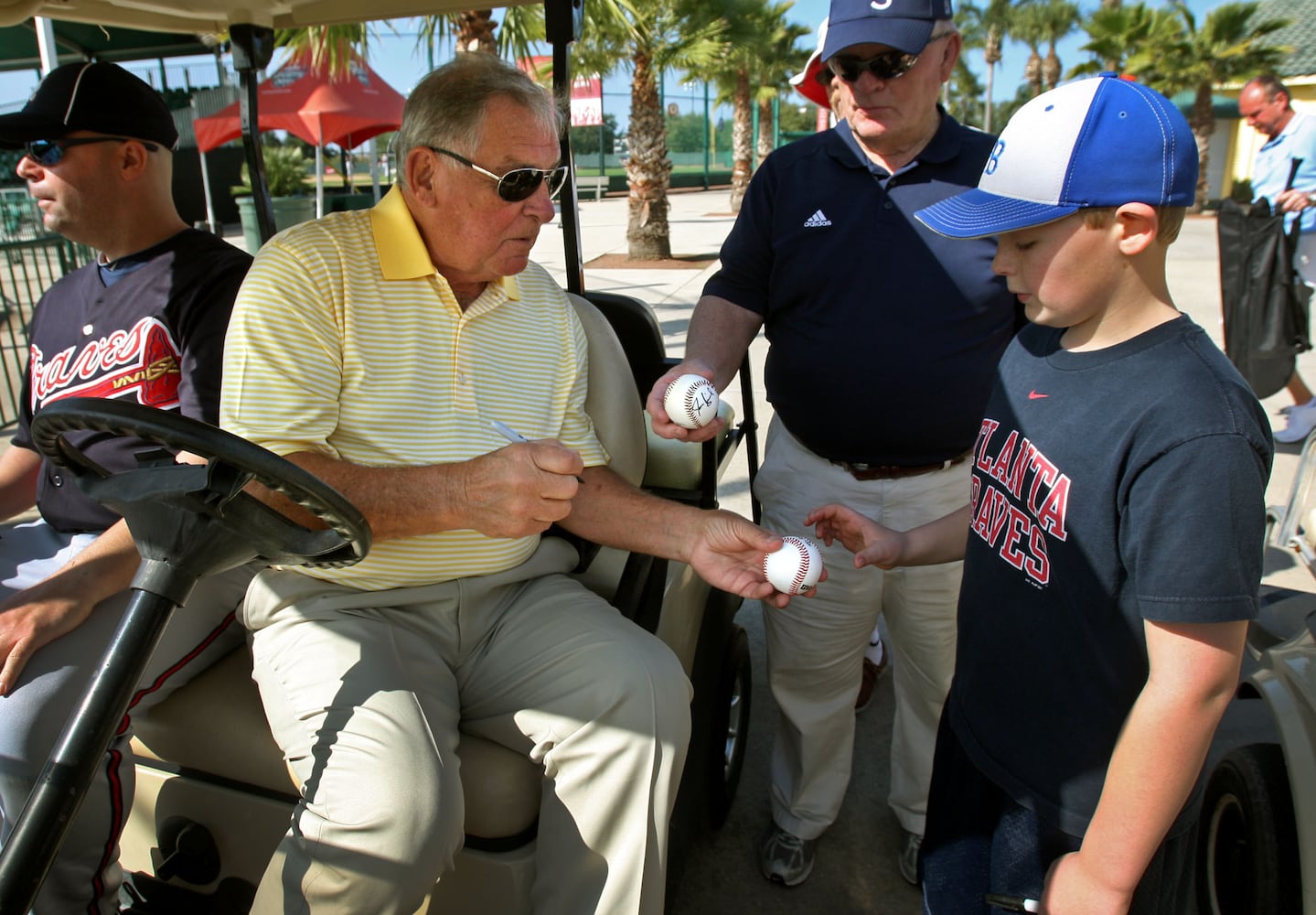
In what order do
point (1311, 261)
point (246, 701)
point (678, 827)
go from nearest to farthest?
point (246, 701), point (678, 827), point (1311, 261)

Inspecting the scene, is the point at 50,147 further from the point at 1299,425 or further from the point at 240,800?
the point at 1299,425

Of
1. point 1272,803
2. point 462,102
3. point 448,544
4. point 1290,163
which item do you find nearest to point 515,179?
point 462,102

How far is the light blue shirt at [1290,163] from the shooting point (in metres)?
5.23

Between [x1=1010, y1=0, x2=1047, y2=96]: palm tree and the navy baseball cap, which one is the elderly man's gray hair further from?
[x1=1010, y1=0, x2=1047, y2=96]: palm tree

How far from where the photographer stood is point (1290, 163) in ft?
17.4

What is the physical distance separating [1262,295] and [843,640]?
4.15 meters

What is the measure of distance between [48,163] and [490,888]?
5.92 feet

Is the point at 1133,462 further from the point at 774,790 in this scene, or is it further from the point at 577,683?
the point at 774,790

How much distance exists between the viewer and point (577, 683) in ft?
5.52

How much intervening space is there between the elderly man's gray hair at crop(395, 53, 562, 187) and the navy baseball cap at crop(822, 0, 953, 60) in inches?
26.0

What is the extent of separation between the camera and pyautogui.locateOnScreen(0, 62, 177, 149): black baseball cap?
2.01 meters

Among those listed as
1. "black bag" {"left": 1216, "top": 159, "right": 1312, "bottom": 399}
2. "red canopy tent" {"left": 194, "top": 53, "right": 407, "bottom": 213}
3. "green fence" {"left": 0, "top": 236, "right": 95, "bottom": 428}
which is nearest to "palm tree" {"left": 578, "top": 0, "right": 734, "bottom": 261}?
"red canopy tent" {"left": 194, "top": 53, "right": 407, "bottom": 213}

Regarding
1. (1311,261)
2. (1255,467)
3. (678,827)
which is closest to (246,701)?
(678,827)

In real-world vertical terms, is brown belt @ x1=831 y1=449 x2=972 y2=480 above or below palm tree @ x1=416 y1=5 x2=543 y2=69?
below
